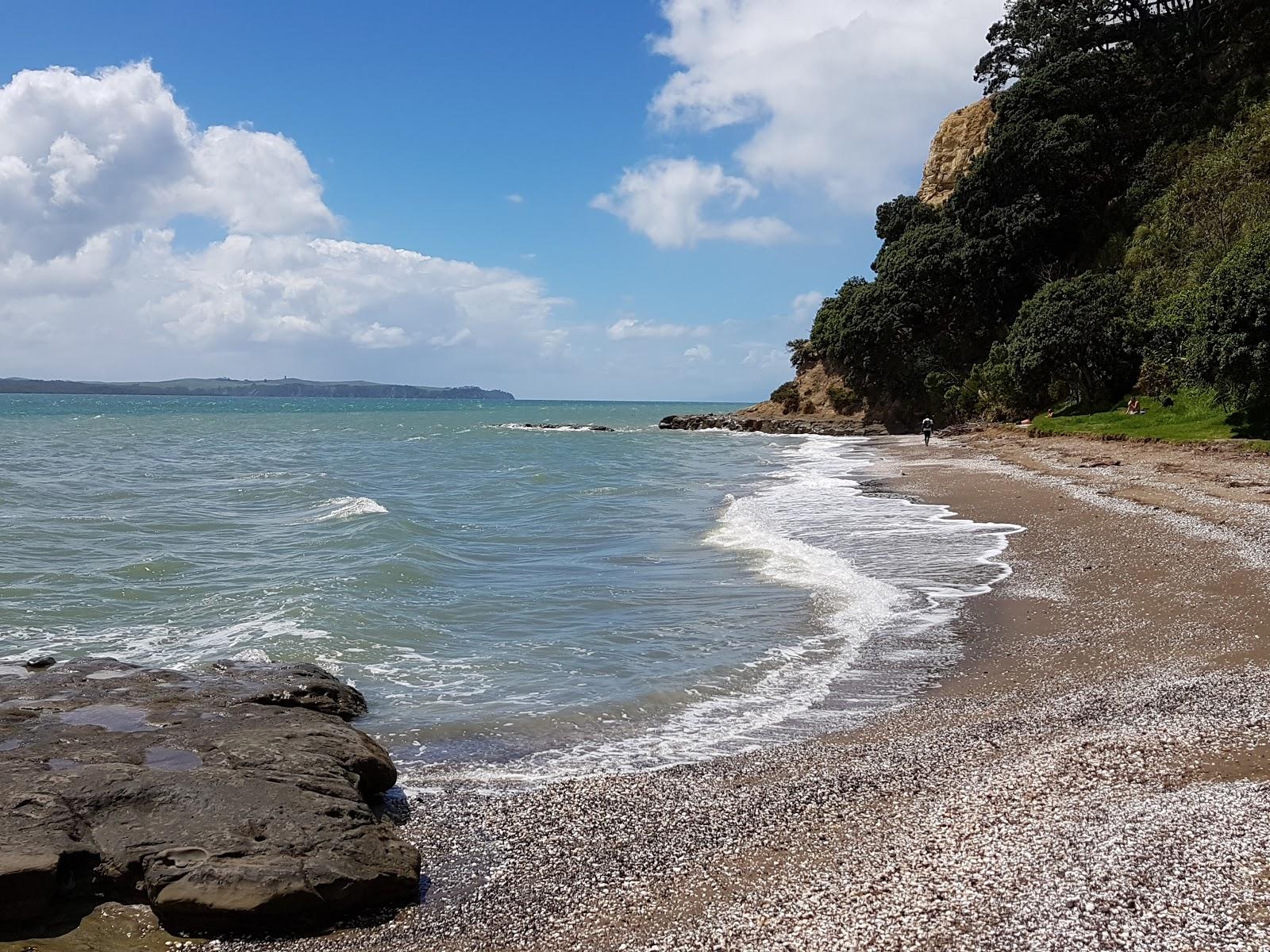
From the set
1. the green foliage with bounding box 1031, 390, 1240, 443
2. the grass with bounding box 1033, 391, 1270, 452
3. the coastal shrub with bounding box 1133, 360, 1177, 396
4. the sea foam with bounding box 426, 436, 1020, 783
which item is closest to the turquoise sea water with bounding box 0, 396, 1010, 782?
the sea foam with bounding box 426, 436, 1020, 783

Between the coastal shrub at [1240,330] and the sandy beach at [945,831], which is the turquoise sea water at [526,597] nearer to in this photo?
the sandy beach at [945,831]

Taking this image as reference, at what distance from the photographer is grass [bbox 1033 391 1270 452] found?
33.3m

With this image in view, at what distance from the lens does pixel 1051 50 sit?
210 feet

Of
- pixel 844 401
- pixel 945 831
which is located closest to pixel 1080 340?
pixel 844 401

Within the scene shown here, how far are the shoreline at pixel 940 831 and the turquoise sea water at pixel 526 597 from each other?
1.07 metres

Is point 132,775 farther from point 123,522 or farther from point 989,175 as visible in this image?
point 989,175

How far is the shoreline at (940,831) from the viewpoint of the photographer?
507cm

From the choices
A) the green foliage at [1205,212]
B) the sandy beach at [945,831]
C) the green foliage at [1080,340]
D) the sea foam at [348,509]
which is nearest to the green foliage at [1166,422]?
the green foliage at [1080,340]

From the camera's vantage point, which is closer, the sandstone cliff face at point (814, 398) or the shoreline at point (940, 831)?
the shoreline at point (940, 831)

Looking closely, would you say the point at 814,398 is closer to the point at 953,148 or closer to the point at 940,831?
the point at 953,148

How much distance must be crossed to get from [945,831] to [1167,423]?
126 feet

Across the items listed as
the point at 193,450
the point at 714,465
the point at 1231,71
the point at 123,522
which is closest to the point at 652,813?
the point at 123,522

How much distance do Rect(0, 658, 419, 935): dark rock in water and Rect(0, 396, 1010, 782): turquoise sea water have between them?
1.54 m

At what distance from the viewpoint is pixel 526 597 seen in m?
16.3
